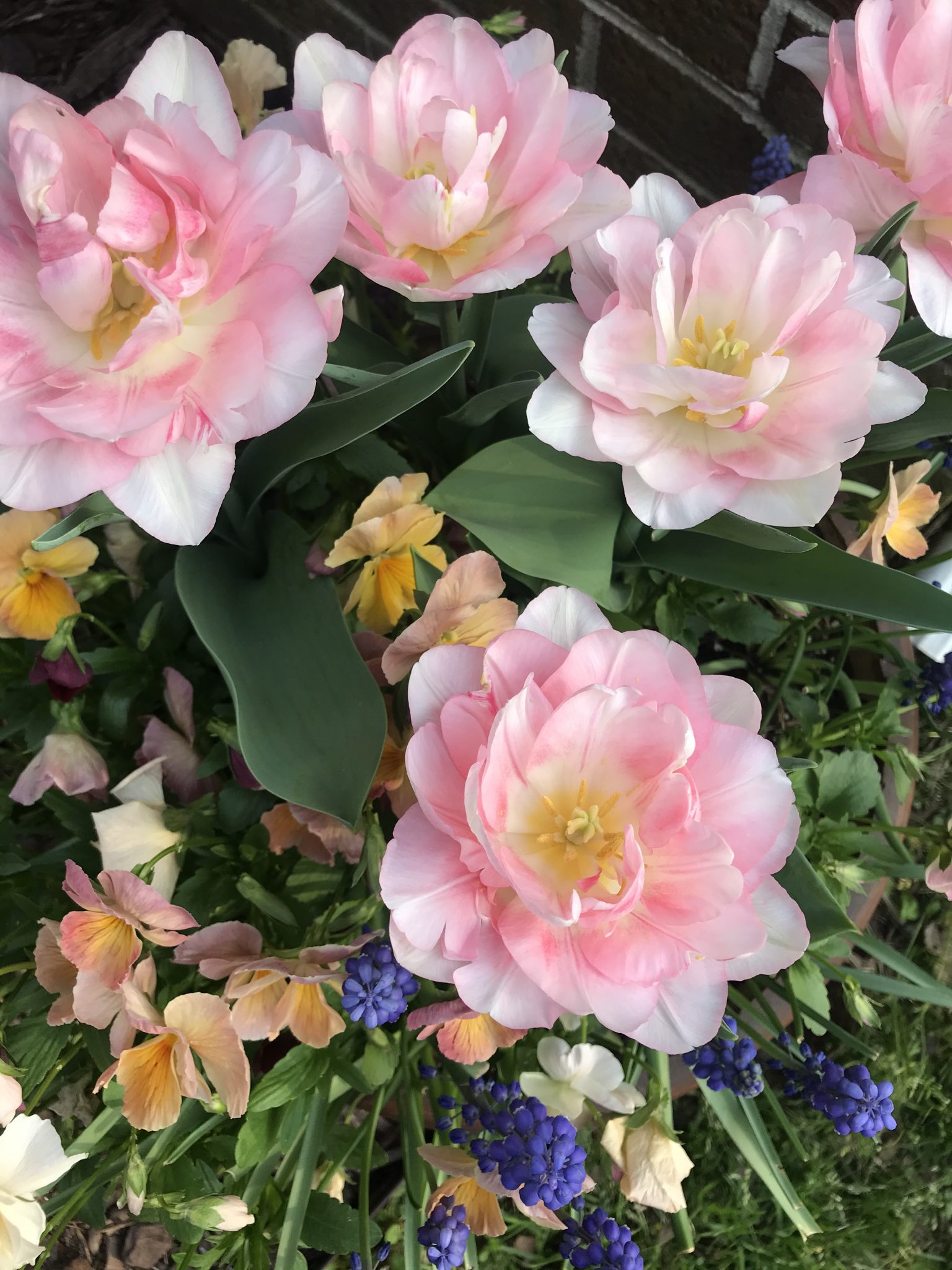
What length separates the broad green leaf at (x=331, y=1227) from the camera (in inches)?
26.1

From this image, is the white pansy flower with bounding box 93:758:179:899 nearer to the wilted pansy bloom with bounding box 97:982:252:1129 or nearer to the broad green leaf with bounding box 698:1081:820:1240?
the wilted pansy bloom with bounding box 97:982:252:1129

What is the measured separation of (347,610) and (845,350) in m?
0.37

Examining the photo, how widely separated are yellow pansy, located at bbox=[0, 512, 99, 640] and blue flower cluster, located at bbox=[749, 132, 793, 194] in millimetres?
724

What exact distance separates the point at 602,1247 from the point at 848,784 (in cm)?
38

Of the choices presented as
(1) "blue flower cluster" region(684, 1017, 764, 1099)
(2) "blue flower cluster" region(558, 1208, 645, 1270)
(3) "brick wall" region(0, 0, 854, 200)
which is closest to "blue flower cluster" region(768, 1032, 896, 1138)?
(1) "blue flower cluster" region(684, 1017, 764, 1099)

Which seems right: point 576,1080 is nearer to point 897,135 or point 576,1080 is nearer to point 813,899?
point 813,899

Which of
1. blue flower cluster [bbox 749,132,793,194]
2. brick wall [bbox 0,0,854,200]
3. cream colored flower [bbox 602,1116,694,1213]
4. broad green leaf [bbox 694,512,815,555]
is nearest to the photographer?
broad green leaf [bbox 694,512,815,555]

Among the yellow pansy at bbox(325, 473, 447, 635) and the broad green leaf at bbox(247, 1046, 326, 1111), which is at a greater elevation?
the yellow pansy at bbox(325, 473, 447, 635)

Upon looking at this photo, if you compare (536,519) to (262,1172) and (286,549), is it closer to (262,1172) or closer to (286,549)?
(286,549)

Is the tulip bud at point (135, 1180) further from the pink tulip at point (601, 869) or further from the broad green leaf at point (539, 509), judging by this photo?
the broad green leaf at point (539, 509)

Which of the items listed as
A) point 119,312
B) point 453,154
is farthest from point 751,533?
point 119,312

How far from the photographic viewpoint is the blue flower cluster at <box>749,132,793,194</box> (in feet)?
3.05

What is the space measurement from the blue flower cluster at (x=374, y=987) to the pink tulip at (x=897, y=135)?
51cm

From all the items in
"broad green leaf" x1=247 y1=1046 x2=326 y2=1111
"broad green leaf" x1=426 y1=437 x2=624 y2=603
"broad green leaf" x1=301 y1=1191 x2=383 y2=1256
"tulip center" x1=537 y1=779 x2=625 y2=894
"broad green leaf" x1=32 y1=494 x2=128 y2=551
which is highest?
"broad green leaf" x1=426 y1=437 x2=624 y2=603
